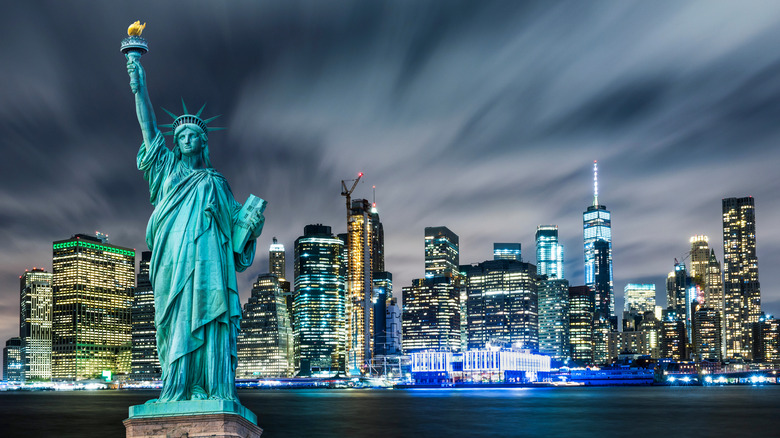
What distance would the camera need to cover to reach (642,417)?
97.6 meters

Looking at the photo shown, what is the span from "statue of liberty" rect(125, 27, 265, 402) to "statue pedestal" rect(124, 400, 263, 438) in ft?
0.71

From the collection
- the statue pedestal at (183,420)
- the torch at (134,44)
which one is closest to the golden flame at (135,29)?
the torch at (134,44)

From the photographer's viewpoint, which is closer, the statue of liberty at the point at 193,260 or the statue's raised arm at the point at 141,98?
the statue of liberty at the point at 193,260

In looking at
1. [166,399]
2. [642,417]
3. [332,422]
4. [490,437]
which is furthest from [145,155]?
[642,417]

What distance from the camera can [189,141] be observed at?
42.5ft

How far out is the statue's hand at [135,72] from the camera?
516 inches

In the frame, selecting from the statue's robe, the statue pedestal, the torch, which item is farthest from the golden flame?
the statue pedestal

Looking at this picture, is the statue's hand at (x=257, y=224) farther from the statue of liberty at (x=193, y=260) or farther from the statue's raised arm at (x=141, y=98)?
the statue's raised arm at (x=141, y=98)

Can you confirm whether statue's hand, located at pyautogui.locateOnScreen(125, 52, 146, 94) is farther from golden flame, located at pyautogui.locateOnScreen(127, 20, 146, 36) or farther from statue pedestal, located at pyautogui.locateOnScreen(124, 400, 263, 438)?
statue pedestal, located at pyautogui.locateOnScreen(124, 400, 263, 438)

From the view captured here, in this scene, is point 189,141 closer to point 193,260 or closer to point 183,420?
point 193,260

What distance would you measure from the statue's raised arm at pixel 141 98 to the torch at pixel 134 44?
0.02 m

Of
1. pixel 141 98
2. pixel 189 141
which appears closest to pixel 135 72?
pixel 141 98

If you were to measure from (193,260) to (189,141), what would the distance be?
78.8 inches

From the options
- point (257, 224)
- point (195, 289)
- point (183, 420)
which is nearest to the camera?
point (183, 420)
